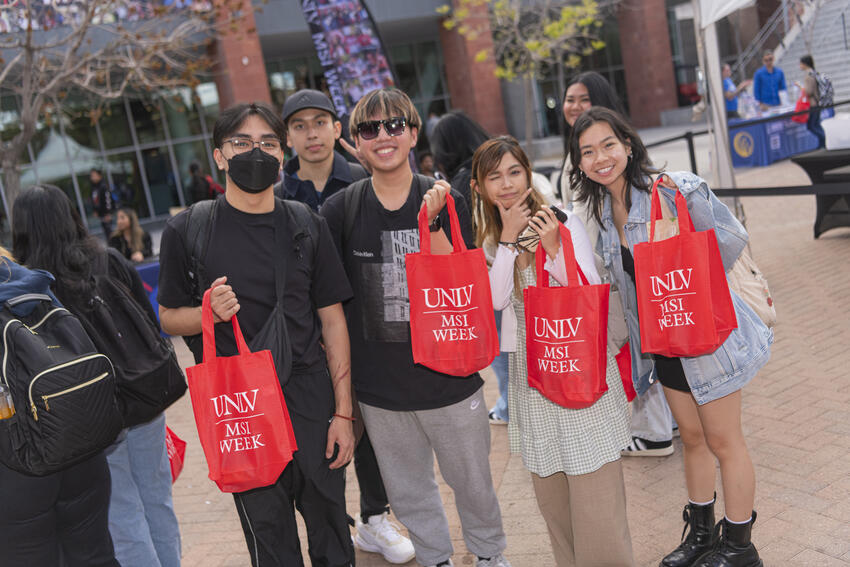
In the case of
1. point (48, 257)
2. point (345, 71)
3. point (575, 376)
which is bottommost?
point (575, 376)

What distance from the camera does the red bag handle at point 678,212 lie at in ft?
9.46

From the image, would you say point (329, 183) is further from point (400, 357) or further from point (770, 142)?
point (770, 142)

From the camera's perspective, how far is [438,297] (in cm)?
286

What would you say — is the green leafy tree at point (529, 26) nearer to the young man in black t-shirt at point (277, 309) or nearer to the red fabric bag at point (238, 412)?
the young man in black t-shirt at point (277, 309)

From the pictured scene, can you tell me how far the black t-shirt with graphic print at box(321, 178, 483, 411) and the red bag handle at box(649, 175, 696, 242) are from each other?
719 mm

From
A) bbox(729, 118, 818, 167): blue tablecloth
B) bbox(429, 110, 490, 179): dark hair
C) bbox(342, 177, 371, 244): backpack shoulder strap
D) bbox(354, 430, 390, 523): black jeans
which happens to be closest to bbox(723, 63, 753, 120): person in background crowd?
bbox(729, 118, 818, 167): blue tablecloth

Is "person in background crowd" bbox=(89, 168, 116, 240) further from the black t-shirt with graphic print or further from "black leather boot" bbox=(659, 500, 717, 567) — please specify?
"black leather boot" bbox=(659, 500, 717, 567)

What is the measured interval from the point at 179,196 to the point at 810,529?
24.9m

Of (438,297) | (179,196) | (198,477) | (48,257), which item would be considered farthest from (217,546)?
(179,196)

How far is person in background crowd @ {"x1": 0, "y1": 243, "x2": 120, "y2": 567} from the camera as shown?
264 cm

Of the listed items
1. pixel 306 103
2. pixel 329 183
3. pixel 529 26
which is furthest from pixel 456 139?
pixel 529 26

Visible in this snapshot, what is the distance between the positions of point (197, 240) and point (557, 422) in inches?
61.6

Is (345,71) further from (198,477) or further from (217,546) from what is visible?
Answer: (217,546)

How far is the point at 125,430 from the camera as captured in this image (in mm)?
3432
